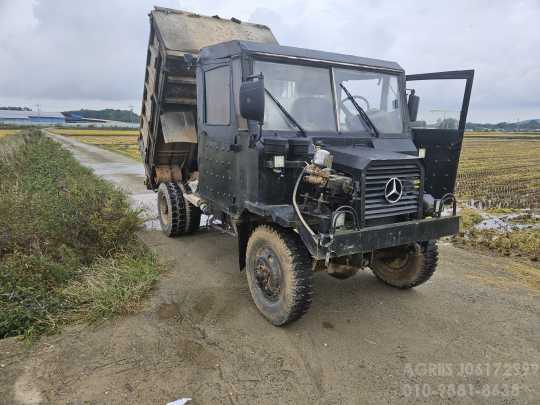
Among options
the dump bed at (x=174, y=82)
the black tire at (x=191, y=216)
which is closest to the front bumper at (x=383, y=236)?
the black tire at (x=191, y=216)

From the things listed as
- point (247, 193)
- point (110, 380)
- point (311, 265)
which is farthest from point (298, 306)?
point (110, 380)

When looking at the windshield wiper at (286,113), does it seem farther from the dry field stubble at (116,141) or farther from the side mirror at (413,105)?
the dry field stubble at (116,141)

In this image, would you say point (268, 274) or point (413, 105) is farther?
point (413, 105)

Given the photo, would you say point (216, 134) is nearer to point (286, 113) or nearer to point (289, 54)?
point (286, 113)

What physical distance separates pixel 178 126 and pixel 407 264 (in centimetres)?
407

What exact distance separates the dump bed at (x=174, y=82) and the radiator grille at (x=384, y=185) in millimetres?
3564

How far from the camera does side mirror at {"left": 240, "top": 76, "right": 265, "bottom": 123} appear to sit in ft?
11.5

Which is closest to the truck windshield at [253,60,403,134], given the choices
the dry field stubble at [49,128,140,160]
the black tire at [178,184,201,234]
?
the black tire at [178,184,201,234]

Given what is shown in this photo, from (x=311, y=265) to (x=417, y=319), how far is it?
1352 mm

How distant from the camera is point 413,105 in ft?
16.2

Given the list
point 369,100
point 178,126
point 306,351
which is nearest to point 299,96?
point 369,100

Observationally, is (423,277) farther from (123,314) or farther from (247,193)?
(123,314)

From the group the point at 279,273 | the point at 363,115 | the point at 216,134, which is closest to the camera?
the point at 279,273

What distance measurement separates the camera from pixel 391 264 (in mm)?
5121
